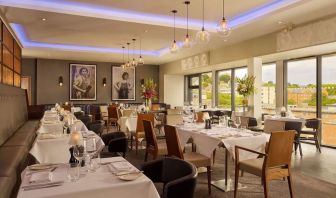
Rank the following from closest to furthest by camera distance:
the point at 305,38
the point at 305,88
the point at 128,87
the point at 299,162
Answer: the point at 299,162, the point at 305,38, the point at 305,88, the point at 128,87

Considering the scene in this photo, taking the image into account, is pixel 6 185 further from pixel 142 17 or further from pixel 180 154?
pixel 142 17

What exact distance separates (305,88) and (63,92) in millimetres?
10113

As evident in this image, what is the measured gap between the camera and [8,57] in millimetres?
7629

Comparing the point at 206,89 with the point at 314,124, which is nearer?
the point at 314,124

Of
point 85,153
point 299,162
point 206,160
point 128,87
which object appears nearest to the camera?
point 85,153

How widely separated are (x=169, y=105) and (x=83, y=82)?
4347 mm

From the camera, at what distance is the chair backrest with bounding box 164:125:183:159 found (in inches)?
145

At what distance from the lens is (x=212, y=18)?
6.91 meters

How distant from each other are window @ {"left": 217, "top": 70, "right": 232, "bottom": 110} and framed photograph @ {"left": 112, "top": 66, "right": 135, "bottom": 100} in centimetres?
469

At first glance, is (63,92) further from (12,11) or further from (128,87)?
(12,11)

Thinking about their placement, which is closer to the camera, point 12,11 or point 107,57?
point 12,11

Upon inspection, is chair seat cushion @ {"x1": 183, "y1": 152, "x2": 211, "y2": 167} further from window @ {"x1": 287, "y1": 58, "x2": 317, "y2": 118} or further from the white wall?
the white wall

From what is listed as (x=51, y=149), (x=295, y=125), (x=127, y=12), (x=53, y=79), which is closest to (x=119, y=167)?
(x=51, y=149)

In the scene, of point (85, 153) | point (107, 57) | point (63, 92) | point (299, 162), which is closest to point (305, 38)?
point (299, 162)
